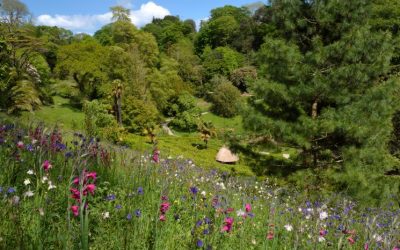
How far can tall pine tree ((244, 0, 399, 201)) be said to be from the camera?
11648mm

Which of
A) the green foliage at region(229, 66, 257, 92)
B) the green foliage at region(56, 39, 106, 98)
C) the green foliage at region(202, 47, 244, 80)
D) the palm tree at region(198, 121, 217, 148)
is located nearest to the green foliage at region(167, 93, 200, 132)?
the palm tree at region(198, 121, 217, 148)

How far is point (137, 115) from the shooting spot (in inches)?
1505

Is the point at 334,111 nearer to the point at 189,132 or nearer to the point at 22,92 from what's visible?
the point at 22,92

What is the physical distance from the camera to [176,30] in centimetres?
8950

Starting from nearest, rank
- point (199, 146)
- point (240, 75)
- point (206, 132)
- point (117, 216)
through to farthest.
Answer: point (117, 216), point (199, 146), point (206, 132), point (240, 75)

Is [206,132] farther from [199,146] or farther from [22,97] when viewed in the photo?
[22,97]

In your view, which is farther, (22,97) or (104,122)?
(104,122)

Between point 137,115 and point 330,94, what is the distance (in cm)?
2800

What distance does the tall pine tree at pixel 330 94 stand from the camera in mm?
11648

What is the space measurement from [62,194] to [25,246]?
124 centimetres

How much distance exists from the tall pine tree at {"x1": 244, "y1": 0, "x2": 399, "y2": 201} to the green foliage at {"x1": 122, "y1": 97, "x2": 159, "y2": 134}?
25.0m

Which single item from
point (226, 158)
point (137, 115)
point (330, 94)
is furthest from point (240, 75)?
point (330, 94)

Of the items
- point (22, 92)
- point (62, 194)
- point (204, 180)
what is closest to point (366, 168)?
point (204, 180)

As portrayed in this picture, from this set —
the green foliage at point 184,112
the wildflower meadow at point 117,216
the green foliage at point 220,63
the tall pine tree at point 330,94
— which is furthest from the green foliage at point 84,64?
the wildflower meadow at point 117,216
